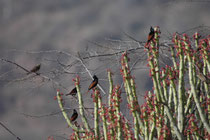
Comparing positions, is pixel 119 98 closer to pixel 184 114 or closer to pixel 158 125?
pixel 158 125

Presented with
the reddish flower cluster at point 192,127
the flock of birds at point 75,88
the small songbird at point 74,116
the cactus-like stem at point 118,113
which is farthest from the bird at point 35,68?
the reddish flower cluster at point 192,127

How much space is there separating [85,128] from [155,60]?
102 inches

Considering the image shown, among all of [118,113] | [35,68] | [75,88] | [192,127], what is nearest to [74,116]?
[75,88]

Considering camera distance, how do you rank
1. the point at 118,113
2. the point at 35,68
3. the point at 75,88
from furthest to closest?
the point at 35,68, the point at 75,88, the point at 118,113

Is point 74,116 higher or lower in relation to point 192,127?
higher

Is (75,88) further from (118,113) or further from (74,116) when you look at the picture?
(118,113)

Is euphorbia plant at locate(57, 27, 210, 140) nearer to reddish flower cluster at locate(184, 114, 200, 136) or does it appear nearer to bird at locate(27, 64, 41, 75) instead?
reddish flower cluster at locate(184, 114, 200, 136)

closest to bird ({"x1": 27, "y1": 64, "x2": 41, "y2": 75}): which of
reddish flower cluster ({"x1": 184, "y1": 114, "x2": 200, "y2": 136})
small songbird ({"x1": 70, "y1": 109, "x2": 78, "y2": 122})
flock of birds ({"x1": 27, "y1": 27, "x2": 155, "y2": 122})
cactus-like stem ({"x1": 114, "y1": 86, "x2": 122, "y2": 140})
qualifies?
flock of birds ({"x1": 27, "y1": 27, "x2": 155, "y2": 122})

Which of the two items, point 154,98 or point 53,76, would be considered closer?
point 154,98

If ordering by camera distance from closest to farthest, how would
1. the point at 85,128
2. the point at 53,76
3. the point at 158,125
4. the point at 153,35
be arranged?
the point at 158,125
the point at 153,35
the point at 85,128
the point at 53,76

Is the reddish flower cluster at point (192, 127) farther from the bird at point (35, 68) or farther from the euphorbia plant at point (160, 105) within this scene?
the bird at point (35, 68)

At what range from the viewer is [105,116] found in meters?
6.92

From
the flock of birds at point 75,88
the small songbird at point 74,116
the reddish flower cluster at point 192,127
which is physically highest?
the flock of birds at point 75,88

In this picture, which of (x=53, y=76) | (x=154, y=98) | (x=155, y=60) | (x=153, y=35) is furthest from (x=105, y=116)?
(x=53, y=76)
